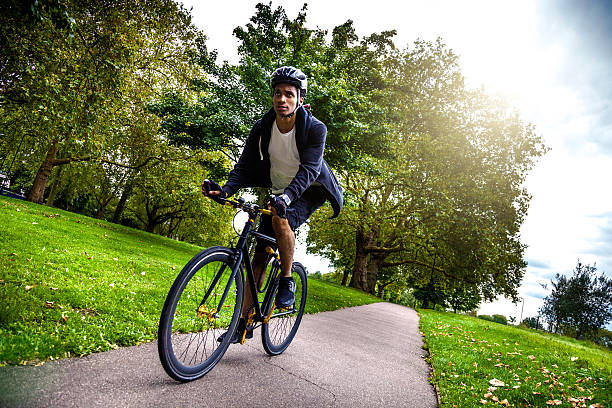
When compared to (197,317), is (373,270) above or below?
above

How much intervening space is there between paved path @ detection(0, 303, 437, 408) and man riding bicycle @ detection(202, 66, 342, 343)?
1.51ft

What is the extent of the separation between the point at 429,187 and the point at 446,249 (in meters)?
4.63

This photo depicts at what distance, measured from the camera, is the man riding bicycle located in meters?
2.68

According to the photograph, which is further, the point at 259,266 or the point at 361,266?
the point at 361,266

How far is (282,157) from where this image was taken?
3018 mm

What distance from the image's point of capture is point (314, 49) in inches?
518

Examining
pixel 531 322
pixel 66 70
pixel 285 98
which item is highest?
pixel 66 70

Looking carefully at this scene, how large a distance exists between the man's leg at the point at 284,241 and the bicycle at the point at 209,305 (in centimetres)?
16

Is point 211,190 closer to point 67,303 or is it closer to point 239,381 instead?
point 239,381

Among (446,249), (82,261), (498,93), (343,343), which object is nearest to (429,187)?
(446,249)

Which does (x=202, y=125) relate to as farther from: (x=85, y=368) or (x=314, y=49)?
(x=85, y=368)

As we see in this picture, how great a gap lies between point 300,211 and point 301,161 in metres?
0.49

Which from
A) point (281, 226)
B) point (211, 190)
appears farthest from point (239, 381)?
point (211, 190)

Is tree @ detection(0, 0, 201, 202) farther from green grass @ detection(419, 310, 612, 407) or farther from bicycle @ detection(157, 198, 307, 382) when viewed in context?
green grass @ detection(419, 310, 612, 407)
